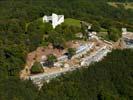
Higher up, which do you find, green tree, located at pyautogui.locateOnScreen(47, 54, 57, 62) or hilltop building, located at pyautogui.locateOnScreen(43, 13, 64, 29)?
hilltop building, located at pyautogui.locateOnScreen(43, 13, 64, 29)

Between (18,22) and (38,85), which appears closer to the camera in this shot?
(38,85)

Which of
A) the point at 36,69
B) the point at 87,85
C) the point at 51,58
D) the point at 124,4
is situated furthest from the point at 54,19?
the point at 124,4

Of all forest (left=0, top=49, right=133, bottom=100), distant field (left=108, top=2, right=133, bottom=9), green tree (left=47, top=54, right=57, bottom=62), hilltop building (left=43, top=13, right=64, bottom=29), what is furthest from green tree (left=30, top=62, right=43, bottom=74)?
distant field (left=108, top=2, right=133, bottom=9)

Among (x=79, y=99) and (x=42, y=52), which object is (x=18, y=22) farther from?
(x=79, y=99)

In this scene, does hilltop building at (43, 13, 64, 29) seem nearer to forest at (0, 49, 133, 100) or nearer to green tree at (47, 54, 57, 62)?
green tree at (47, 54, 57, 62)

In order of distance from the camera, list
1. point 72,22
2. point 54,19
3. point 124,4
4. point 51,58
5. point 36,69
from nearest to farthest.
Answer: point 36,69 → point 51,58 → point 54,19 → point 72,22 → point 124,4

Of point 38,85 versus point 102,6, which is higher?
point 38,85

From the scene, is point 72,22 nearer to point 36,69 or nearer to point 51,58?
point 51,58

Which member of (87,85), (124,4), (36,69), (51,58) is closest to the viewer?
(87,85)

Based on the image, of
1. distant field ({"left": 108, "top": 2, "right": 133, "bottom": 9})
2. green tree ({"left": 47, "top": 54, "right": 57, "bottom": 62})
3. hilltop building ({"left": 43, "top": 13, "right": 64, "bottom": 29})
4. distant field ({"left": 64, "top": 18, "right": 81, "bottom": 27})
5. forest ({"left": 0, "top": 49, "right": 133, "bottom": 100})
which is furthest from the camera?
distant field ({"left": 108, "top": 2, "right": 133, "bottom": 9})

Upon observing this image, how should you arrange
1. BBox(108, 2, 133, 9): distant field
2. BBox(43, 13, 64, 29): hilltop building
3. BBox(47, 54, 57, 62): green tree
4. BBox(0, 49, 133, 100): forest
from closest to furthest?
BBox(0, 49, 133, 100): forest, BBox(47, 54, 57, 62): green tree, BBox(43, 13, 64, 29): hilltop building, BBox(108, 2, 133, 9): distant field

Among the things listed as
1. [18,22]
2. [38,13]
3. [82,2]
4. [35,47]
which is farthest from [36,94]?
[82,2]
